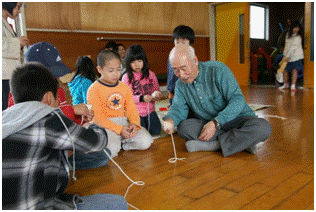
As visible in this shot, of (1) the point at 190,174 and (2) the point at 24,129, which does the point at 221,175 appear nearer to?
(1) the point at 190,174

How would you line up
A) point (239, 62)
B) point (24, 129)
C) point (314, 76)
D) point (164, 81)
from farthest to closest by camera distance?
point (239, 62) < point (164, 81) < point (314, 76) < point (24, 129)

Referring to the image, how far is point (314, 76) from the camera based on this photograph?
502 centimetres

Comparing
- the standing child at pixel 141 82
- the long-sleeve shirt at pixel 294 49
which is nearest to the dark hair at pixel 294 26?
the long-sleeve shirt at pixel 294 49

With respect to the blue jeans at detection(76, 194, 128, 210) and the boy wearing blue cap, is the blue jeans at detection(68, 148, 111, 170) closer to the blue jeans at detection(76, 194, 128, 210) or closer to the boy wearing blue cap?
the boy wearing blue cap

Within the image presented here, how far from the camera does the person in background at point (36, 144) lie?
81 cm

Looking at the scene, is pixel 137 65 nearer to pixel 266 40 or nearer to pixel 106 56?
pixel 106 56

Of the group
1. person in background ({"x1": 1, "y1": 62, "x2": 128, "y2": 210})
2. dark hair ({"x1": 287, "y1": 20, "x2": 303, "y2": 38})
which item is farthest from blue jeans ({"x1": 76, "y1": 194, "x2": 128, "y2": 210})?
dark hair ({"x1": 287, "y1": 20, "x2": 303, "y2": 38})

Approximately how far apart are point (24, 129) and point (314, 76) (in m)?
5.41

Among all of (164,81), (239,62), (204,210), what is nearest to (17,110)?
(204,210)

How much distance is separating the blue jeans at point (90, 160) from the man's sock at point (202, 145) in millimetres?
571

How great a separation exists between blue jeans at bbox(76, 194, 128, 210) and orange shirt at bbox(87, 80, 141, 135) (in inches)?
34.3

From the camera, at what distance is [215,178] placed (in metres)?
1.42

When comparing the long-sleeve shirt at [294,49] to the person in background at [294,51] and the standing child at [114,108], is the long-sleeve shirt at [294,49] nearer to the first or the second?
the person in background at [294,51]

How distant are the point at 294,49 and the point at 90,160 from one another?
15.6ft
